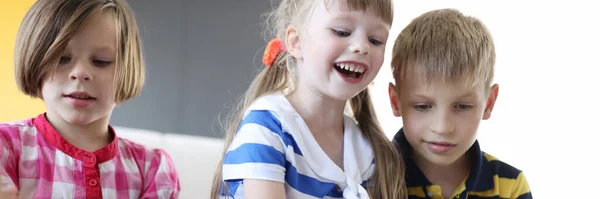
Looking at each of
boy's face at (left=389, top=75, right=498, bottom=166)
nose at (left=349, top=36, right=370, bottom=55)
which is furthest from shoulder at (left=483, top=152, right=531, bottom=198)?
nose at (left=349, top=36, right=370, bottom=55)

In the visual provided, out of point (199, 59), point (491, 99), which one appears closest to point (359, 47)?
point (491, 99)

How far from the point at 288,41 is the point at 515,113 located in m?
1.36

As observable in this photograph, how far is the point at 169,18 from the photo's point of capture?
2977mm

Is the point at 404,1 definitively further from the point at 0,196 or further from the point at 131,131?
the point at 0,196

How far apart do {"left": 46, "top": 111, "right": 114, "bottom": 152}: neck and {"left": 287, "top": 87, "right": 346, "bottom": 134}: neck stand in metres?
0.38

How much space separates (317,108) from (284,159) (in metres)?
0.14

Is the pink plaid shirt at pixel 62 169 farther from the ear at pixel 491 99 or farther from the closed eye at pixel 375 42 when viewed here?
the ear at pixel 491 99

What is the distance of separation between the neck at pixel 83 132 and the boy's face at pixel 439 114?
584 mm

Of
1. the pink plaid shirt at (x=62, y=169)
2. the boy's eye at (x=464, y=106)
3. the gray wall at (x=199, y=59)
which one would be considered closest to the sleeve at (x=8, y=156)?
the pink plaid shirt at (x=62, y=169)

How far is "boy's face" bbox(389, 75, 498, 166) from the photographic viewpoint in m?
1.36

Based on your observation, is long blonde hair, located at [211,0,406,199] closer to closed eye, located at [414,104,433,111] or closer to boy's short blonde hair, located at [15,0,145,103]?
closed eye, located at [414,104,433,111]

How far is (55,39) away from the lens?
1.30m

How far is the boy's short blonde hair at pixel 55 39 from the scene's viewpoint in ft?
4.26

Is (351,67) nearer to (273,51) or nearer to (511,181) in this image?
(273,51)
